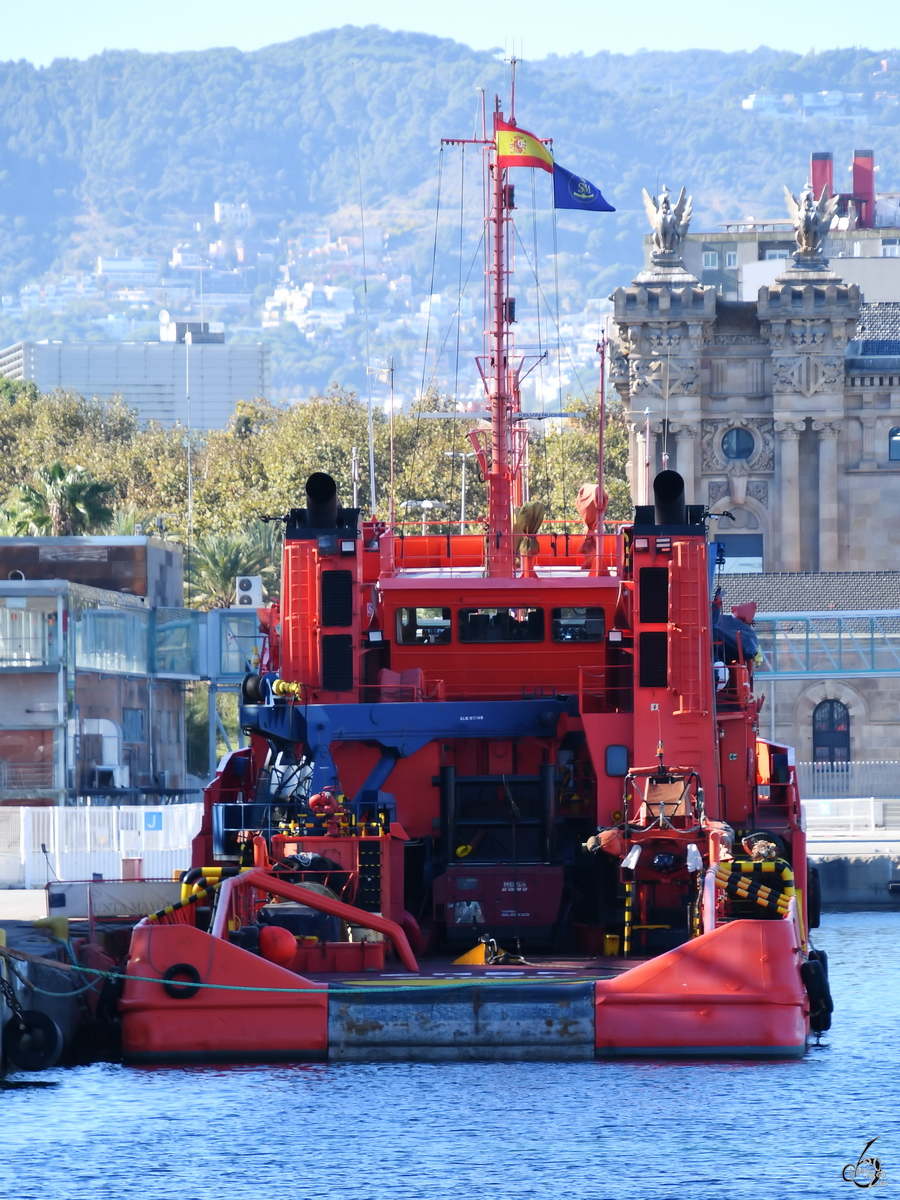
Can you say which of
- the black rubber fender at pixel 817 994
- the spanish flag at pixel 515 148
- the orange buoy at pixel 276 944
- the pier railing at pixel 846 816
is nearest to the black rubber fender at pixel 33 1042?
the orange buoy at pixel 276 944

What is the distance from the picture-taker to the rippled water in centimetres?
1936

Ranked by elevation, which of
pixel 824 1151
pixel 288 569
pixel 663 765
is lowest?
pixel 824 1151

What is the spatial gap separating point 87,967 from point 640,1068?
276 inches

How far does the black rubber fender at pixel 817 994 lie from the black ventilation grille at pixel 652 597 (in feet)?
15.2

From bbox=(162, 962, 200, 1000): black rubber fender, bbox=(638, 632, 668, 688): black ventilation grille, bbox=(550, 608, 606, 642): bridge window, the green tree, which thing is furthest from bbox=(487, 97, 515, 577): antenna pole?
the green tree

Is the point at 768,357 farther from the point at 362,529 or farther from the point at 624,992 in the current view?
the point at 624,992

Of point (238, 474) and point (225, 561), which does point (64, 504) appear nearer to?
point (225, 561)

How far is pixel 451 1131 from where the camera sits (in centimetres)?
2086

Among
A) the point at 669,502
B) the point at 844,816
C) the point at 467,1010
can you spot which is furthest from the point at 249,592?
the point at 467,1010

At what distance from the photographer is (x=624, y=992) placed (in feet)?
74.0

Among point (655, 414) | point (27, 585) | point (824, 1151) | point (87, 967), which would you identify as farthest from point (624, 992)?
point (655, 414)

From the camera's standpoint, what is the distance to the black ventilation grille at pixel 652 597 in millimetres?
26484

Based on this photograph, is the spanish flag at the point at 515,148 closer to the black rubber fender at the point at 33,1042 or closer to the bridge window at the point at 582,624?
the bridge window at the point at 582,624

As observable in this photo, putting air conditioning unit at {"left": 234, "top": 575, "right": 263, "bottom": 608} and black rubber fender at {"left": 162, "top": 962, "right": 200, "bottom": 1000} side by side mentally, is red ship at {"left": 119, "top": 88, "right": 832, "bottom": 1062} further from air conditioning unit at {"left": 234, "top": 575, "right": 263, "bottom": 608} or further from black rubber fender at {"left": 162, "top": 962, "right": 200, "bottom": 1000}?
air conditioning unit at {"left": 234, "top": 575, "right": 263, "bottom": 608}
